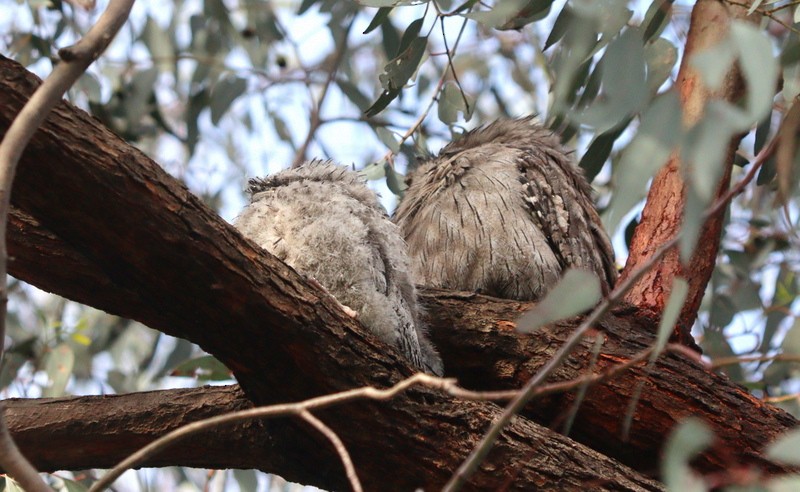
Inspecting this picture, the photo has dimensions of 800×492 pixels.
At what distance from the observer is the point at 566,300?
4.03 ft

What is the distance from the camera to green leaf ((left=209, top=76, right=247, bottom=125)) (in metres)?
4.15

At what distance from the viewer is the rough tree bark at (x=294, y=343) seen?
1526 millimetres

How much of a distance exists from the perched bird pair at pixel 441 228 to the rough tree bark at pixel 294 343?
0.51 ft

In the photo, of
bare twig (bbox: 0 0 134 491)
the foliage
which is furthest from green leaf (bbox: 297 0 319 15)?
bare twig (bbox: 0 0 134 491)

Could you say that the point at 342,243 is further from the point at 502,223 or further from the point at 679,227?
the point at 679,227

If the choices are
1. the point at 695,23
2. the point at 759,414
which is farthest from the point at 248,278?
the point at 695,23

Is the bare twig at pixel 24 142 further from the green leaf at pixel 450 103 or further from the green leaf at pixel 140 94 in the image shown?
the green leaf at pixel 140 94

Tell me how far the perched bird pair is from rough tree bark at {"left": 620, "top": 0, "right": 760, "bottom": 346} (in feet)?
0.99

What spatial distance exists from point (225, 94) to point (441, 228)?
1.83 m

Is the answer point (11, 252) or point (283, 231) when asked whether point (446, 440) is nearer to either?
point (283, 231)

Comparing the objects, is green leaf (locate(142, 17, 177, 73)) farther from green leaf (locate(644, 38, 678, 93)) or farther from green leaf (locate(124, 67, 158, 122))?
green leaf (locate(644, 38, 678, 93))

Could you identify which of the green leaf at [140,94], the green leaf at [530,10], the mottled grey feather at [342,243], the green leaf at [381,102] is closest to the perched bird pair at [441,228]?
the mottled grey feather at [342,243]

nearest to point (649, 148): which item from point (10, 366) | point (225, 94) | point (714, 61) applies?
point (714, 61)

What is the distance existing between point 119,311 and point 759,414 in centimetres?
150
